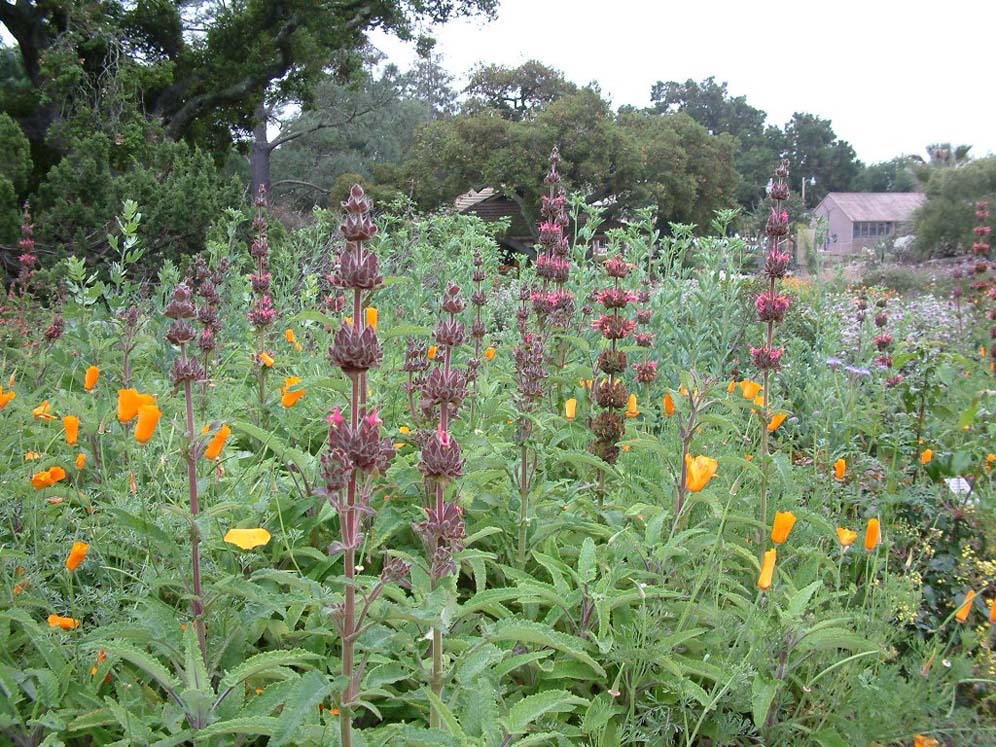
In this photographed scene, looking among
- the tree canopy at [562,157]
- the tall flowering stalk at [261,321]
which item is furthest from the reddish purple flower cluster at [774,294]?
the tree canopy at [562,157]

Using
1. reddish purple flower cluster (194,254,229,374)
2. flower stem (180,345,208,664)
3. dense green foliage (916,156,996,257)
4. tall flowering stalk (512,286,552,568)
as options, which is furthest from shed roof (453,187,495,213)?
flower stem (180,345,208,664)

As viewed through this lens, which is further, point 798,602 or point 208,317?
point 208,317

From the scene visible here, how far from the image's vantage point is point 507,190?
2517cm

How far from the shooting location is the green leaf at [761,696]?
5.39 feet

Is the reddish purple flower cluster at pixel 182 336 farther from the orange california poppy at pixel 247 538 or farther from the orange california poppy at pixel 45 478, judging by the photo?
the orange california poppy at pixel 45 478

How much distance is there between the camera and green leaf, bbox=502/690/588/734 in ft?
4.58

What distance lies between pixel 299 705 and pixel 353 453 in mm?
442

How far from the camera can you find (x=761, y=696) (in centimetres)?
170

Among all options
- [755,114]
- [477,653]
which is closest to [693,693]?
[477,653]

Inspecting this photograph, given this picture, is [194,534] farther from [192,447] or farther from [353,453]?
[353,453]

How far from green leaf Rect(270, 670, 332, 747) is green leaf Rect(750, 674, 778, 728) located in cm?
98

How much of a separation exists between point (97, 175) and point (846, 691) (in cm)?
986

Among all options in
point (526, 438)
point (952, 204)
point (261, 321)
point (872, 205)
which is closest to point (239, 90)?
point (261, 321)

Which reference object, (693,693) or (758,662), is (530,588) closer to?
(693,693)
